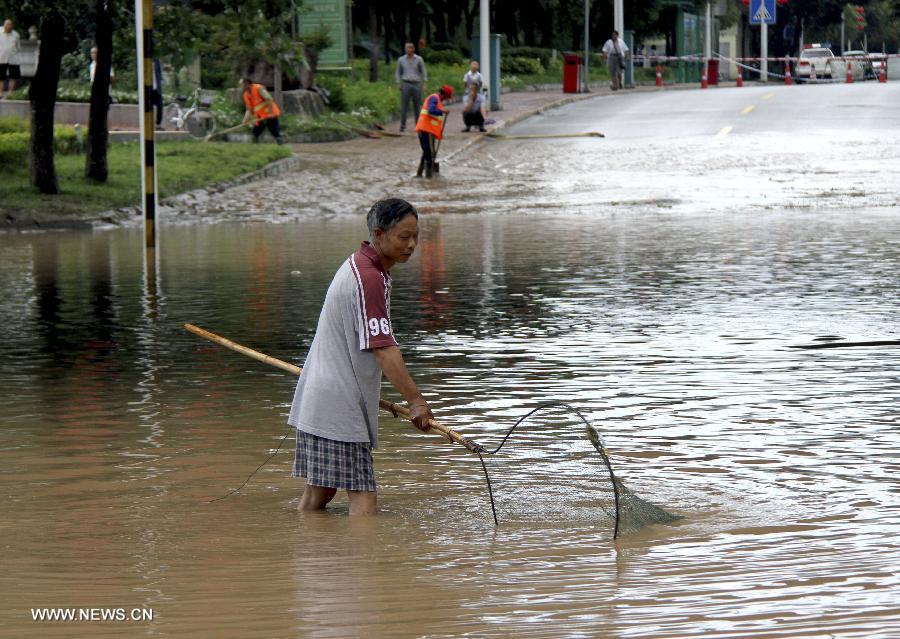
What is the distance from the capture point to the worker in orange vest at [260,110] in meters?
30.2

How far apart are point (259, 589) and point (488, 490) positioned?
5.53 feet

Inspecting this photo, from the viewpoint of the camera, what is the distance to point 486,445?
25.4 ft

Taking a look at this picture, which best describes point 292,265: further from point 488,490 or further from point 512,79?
point 512,79

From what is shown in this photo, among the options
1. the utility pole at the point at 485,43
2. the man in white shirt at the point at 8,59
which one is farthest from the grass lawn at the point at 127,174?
the utility pole at the point at 485,43

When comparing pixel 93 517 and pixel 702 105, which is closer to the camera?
pixel 93 517

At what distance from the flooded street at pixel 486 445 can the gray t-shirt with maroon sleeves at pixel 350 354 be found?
0.40m

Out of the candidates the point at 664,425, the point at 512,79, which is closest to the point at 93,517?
the point at 664,425

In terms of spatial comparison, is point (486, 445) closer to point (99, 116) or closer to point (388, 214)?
point (388, 214)

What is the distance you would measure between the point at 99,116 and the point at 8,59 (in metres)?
9.18

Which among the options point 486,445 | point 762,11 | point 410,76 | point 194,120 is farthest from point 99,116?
point 762,11

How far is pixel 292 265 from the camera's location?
1659cm

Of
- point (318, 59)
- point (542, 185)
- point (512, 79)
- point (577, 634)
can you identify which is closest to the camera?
point (577, 634)

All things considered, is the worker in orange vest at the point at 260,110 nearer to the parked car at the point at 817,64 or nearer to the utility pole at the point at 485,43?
the utility pole at the point at 485,43

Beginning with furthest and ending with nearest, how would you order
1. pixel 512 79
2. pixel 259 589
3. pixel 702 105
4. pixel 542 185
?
1. pixel 512 79
2. pixel 702 105
3. pixel 542 185
4. pixel 259 589
